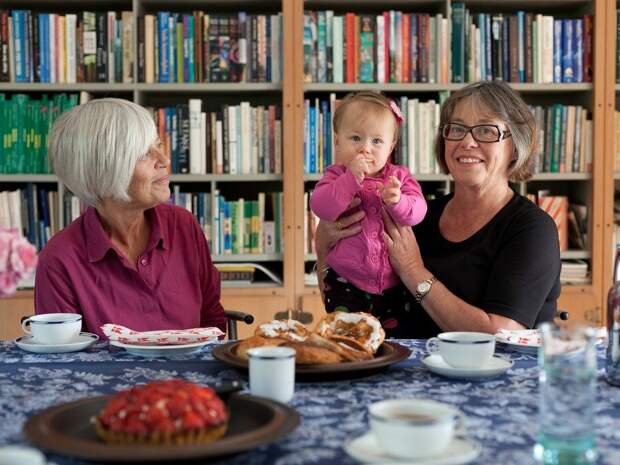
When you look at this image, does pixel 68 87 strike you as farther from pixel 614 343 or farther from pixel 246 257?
pixel 614 343

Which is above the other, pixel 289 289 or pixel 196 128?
pixel 196 128

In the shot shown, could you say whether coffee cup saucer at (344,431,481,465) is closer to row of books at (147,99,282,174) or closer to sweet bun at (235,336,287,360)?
sweet bun at (235,336,287,360)

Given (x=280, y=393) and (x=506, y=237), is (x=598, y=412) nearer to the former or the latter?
(x=280, y=393)

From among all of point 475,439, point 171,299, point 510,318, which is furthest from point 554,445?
point 171,299

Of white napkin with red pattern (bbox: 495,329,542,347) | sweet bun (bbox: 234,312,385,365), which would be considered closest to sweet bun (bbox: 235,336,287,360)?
sweet bun (bbox: 234,312,385,365)

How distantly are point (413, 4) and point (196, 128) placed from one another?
107cm

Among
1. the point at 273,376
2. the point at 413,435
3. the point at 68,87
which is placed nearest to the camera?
the point at 413,435

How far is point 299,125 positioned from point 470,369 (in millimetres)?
2180

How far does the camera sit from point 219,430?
1104 mm

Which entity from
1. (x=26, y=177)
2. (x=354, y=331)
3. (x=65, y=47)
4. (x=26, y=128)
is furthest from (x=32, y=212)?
(x=354, y=331)

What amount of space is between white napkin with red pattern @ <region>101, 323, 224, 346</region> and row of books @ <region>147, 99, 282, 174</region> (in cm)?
179

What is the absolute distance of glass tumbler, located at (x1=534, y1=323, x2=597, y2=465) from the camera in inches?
41.9

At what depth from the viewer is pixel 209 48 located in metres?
3.58

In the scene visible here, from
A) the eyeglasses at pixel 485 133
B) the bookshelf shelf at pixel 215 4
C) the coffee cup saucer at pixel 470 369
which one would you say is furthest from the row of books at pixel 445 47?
the coffee cup saucer at pixel 470 369
